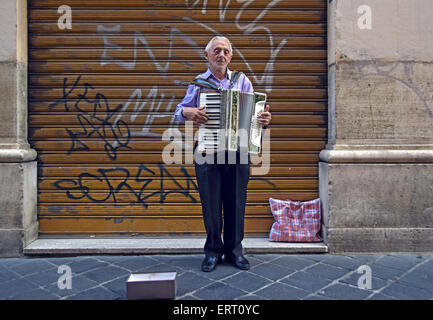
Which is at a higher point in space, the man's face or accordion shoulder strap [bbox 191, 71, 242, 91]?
the man's face

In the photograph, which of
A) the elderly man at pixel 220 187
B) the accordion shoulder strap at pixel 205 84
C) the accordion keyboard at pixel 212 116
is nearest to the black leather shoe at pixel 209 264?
the elderly man at pixel 220 187

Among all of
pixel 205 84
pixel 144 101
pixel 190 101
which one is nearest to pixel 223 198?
pixel 190 101

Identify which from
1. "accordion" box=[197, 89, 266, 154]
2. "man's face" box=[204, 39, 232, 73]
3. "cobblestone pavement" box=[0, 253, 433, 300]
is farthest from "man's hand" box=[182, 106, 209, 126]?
"cobblestone pavement" box=[0, 253, 433, 300]

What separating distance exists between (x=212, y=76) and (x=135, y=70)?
4.95 feet

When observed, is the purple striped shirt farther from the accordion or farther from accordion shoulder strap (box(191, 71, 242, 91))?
the accordion

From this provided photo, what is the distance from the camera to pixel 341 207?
4383 mm

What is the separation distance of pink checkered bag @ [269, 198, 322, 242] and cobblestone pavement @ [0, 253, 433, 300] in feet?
1.06

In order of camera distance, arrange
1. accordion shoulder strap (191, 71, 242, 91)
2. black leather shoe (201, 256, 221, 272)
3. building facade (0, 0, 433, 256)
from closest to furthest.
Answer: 1. accordion shoulder strap (191, 71, 242, 91)
2. black leather shoe (201, 256, 221, 272)
3. building facade (0, 0, 433, 256)

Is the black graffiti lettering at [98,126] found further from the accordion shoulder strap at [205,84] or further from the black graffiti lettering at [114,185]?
the accordion shoulder strap at [205,84]

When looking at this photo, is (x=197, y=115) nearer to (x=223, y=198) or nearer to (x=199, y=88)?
(x=199, y=88)

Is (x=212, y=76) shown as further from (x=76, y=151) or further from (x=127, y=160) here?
(x=76, y=151)

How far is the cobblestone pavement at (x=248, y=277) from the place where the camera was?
314 centimetres

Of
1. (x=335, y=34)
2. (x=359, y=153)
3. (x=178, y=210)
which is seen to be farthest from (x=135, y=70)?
(x=359, y=153)

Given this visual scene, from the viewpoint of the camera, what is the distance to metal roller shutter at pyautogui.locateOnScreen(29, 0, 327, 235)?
475 centimetres
